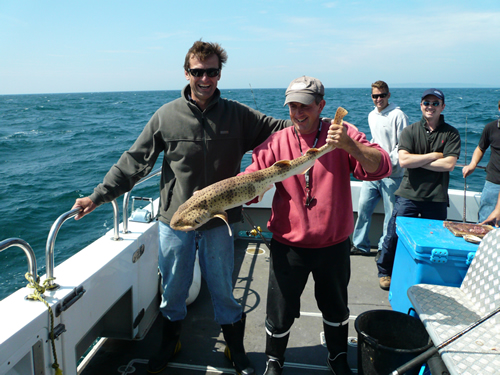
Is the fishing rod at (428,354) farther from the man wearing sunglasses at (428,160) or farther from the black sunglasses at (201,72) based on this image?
the black sunglasses at (201,72)

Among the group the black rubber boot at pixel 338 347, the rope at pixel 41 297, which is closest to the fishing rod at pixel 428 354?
the black rubber boot at pixel 338 347

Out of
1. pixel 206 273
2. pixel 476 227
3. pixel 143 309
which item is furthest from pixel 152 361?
pixel 476 227

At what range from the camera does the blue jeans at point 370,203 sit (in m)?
5.98

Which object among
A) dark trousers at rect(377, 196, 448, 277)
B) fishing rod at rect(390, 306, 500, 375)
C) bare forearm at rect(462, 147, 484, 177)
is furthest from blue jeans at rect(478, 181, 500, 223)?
fishing rod at rect(390, 306, 500, 375)

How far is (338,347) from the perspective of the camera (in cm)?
353

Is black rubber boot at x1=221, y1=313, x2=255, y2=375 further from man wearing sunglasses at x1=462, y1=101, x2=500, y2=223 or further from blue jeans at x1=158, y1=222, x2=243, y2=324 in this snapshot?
man wearing sunglasses at x1=462, y1=101, x2=500, y2=223

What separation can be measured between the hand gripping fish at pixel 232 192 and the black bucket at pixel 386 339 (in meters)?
1.61

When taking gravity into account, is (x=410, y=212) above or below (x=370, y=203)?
above

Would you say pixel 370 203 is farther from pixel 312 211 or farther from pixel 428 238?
pixel 312 211

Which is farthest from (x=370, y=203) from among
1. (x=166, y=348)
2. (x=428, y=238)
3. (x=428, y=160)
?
(x=166, y=348)

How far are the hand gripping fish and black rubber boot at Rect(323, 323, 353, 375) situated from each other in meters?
1.57

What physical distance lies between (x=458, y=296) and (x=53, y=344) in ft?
11.4

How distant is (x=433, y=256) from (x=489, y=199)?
2902 mm

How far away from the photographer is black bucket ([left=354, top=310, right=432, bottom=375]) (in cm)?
310
